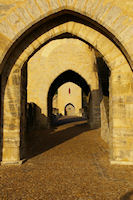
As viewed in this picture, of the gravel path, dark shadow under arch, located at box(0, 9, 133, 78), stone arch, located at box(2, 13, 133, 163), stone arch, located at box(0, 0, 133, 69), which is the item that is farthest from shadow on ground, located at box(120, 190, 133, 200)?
dark shadow under arch, located at box(0, 9, 133, 78)

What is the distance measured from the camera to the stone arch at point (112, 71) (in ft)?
14.6

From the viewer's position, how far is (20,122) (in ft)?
15.6

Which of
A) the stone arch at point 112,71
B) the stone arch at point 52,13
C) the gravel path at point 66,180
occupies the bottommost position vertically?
the gravel path at point 66,180

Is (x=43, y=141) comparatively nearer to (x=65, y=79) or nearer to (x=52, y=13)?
(x=52, y=13)

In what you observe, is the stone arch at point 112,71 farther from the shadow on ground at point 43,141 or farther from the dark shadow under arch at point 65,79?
the dark shadow under arch at point 65,79

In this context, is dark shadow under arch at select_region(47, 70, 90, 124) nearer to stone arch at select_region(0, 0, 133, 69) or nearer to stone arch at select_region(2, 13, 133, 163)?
stone arch at select_region(2, 13, 133, 163)

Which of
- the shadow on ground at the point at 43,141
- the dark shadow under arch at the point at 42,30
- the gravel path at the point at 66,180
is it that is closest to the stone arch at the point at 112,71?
the dark shadow under arch at the point at 42,30

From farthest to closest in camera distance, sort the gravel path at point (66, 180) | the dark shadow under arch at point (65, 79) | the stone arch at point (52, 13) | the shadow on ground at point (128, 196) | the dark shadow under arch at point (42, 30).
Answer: the dark shadow under arch at point (65, 79) < the dark shadow under arch at point (42, 30) < the stone arch at point (52, 13) < the gravel path at point (66, 180) < the shadow on ground at point (128, 196)

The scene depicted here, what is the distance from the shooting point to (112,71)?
15.2ft

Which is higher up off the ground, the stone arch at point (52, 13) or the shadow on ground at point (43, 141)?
the stone arch at point (52, 13)

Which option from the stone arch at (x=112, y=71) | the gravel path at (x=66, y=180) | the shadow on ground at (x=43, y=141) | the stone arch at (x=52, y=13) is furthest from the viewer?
the shadow on ground at (x=43, y=141)

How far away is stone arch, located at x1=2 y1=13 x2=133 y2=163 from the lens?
445cm

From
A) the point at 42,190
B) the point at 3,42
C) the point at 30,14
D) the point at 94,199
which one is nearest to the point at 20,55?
the point at 3,42

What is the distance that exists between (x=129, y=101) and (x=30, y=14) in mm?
3019
